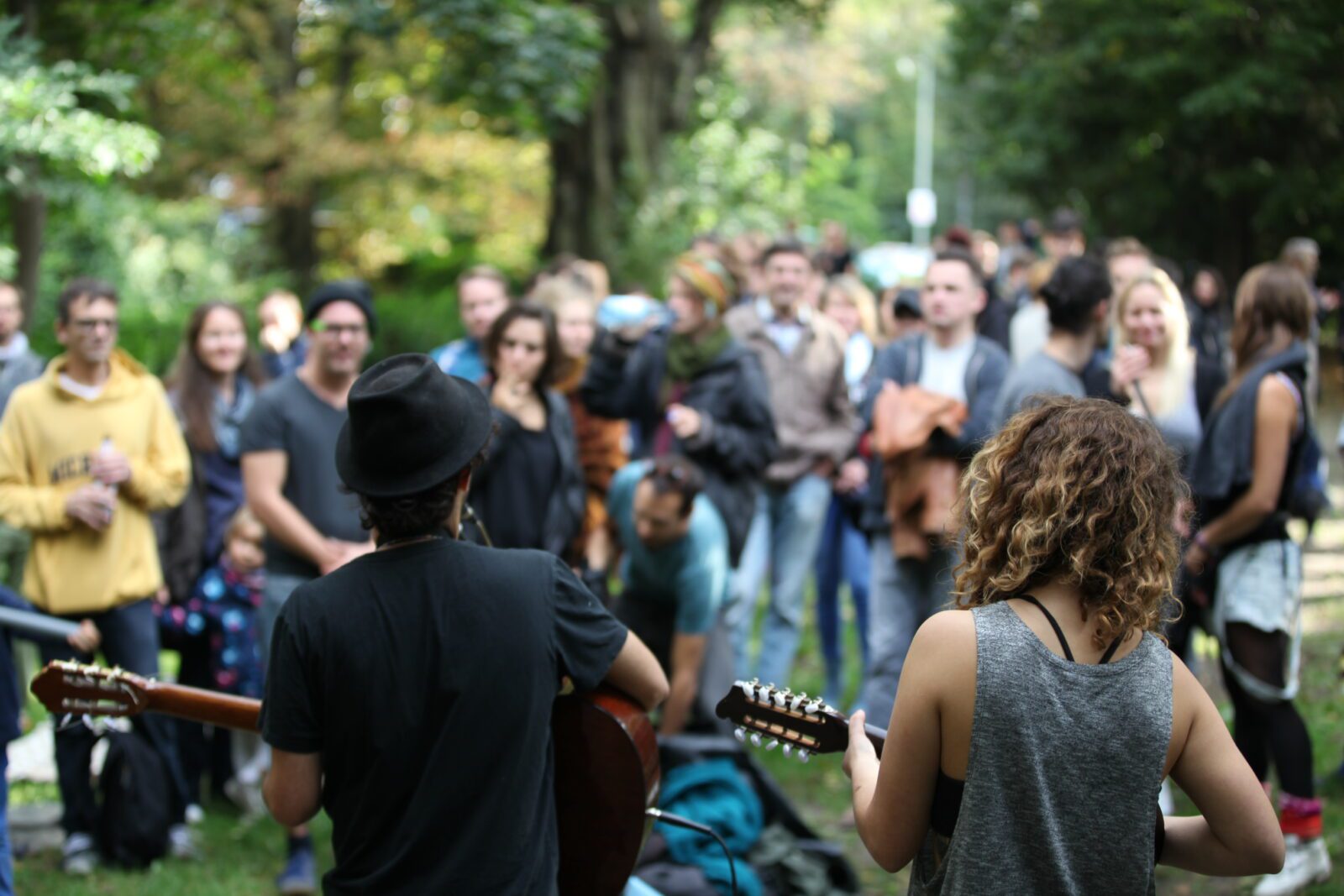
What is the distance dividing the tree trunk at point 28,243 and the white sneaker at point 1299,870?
686 centimetres

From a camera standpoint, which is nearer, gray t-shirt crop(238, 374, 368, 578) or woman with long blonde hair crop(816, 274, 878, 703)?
gray t-shirt crop(238, 374, 368, 578)

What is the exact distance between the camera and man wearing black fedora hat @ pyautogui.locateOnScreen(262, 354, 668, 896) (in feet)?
8.80

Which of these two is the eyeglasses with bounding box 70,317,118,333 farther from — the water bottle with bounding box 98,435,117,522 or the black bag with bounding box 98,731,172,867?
the black bag with bounding box 98,731,172,867

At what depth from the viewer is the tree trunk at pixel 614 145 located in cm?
1652

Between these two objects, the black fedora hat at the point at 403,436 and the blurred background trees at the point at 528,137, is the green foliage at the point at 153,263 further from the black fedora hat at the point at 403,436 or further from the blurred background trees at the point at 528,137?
the black fedora hat at the point at 403,436

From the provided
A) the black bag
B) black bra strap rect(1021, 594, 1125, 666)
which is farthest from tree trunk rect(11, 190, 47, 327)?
black bra strap rect(1021, 594, 1125, 666)

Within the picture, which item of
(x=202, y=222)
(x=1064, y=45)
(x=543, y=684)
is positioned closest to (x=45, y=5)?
(x=543, y=684)

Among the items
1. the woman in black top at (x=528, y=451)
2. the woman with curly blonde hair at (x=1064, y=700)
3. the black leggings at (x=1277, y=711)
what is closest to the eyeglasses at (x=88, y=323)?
the woman in black top at (x=528, y=451)

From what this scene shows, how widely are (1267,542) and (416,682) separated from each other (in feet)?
11.2

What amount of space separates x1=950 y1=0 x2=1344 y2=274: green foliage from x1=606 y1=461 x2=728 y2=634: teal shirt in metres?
5.73

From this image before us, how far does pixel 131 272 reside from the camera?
17.1 m

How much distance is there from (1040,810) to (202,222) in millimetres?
19581

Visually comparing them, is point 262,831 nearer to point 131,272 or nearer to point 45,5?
point 45,5

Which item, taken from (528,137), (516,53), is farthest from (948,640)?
(528,137)
